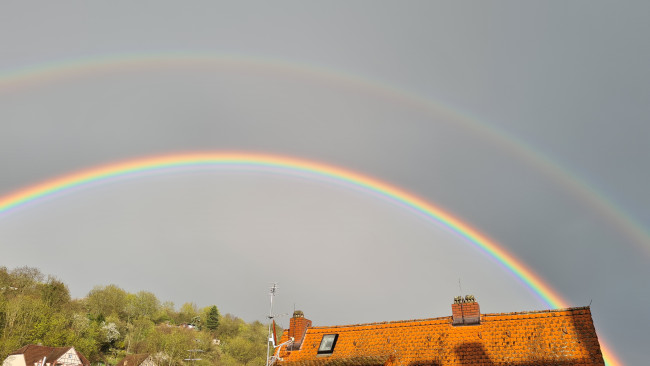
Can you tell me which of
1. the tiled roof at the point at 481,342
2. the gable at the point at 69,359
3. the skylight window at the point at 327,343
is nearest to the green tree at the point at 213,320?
the gable at the point at 69,359

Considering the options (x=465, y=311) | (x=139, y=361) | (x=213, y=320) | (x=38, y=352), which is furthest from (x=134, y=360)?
(x=465, y=311)

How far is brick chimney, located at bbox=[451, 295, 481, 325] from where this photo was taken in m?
27.8

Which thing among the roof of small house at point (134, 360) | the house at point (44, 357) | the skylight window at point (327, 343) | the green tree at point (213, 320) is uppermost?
the green tree at point (213, 320)

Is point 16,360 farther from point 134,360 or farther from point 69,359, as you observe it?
point 134,360

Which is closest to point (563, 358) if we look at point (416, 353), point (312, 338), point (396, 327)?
point (416, 353)

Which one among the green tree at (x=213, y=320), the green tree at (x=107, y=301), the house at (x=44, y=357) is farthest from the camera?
the green tree at (x=213, y=320)

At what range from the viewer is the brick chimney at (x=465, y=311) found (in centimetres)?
2780

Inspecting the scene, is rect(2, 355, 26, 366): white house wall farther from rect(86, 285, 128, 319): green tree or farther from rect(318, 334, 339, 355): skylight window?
rect(318, 334, 339, 355): skylight window

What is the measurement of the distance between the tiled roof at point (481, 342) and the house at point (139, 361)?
76868 mm

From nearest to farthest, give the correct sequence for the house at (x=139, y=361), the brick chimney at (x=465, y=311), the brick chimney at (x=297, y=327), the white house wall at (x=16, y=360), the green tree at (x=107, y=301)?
the brick chimney at (x=465, y=311), the brick chimney at (x=297, y=327), the white house wall at (x=16, y=360), the house at (x=139, y=361), the green tree at (x=107, y=301)

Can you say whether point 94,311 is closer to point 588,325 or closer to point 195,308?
point 195,308

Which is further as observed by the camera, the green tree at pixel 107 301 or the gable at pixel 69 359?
the green tree at pixel 107 301

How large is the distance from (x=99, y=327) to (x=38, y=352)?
97.0 ft

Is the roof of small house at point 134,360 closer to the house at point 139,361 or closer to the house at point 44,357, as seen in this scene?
the house at point 139,361
